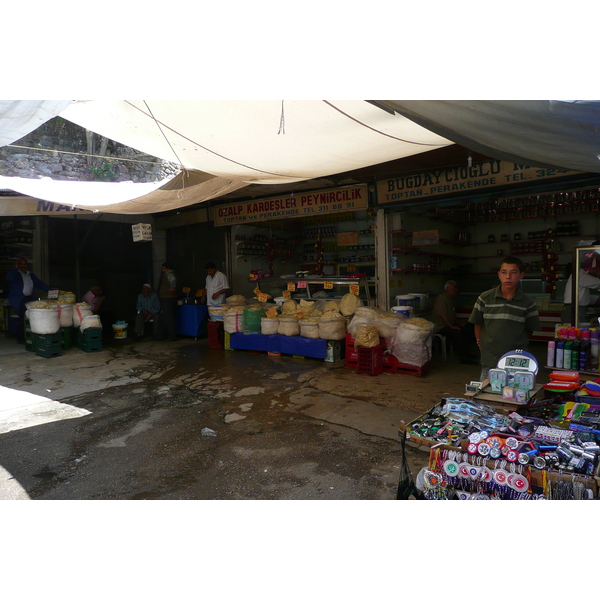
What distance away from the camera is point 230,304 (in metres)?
8.44

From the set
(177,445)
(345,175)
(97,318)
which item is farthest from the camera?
(97,318)

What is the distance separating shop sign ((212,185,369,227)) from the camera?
25.6 ft

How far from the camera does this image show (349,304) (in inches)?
281

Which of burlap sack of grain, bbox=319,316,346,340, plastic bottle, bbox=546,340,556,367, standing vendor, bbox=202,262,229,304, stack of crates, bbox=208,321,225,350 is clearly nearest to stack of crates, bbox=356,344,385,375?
burlap sack of grain, bbox=319,316,346,340

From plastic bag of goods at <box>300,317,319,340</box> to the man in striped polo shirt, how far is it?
3570mm

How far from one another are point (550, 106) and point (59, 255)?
10.7 m

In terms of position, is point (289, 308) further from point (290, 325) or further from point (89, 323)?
point (89, 323)

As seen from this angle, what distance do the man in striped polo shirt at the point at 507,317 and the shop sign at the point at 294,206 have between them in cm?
443

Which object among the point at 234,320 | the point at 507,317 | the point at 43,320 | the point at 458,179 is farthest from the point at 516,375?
the point at 43,320

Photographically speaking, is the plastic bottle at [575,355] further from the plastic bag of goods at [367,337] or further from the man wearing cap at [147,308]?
the man wearing cap at [147,308]

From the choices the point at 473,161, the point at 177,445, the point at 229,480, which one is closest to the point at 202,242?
the point at 473,161

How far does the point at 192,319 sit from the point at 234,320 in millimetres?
1811

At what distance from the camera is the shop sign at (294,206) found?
7793 millimetres
